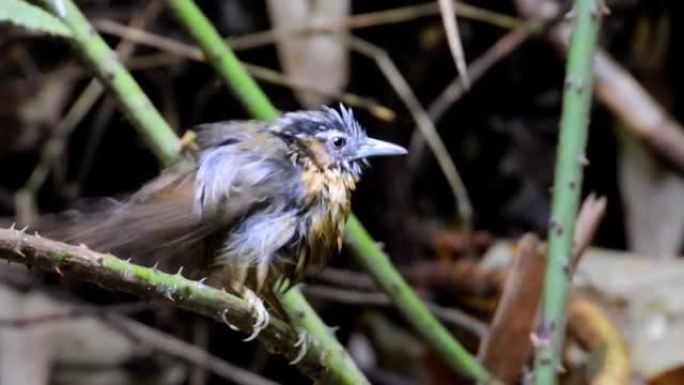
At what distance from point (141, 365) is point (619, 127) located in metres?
1.21

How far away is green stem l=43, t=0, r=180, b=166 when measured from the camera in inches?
80.9

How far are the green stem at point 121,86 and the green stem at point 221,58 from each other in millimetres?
148

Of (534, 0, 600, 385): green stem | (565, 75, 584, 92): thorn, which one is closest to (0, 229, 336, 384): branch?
(534, 0, 600, 385): green stem

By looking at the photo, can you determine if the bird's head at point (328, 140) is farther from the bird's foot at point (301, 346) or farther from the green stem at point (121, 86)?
the bird's foot at point (301, 346)

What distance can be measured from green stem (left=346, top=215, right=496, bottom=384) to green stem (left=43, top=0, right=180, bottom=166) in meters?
0.32

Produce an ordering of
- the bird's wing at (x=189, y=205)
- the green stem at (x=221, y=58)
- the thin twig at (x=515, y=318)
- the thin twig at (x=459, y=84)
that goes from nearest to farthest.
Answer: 1. the bird's wing at (x=189, y=205)
2. the green stem at (x=221, y=58)
3. the thin twig at (x=515, y=318)
4. the thin twig at (x=459, y=84)

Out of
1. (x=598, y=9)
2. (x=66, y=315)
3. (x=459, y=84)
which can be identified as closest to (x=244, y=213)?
(x=598, y=9)

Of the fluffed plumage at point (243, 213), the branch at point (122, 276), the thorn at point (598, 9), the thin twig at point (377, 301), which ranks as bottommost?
the branch at point (122, 276)

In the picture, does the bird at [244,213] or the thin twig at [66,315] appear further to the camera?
the thin twig at [66,315]

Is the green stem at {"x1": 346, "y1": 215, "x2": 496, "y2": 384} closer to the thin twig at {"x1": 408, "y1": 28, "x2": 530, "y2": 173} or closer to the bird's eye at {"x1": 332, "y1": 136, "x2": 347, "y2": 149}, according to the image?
the bird's eye at {"x1": 332, "y1": 136, "x2": 347, "y2": 149}

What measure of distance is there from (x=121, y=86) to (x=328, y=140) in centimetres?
33

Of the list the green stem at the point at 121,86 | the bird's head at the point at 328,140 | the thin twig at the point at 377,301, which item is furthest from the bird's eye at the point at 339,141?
the thin twig at the point at 377,301

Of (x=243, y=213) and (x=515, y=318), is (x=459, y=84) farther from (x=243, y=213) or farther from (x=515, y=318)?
(x=243, y=213)

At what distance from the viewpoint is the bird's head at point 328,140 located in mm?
1965
